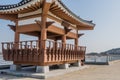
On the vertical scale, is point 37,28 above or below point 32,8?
below

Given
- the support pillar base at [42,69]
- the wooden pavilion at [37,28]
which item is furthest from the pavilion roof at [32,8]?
the support pillar base at [42,69]

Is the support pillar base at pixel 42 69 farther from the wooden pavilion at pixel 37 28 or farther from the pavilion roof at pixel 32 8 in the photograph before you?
the pavilion roof at pixel 32 8

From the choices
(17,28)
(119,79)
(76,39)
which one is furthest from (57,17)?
(119,79)

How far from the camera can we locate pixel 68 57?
1236cm

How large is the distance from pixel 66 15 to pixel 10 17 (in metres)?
3.39

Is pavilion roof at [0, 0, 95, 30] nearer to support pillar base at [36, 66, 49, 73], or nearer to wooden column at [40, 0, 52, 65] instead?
wooden column at [40, 0, 52, 65]

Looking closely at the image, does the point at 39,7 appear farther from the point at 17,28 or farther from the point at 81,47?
the point at 81,47

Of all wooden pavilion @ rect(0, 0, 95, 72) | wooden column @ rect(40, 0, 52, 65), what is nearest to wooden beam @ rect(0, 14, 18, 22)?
wooden pavilion @ rect(0, 0, 95, 72)

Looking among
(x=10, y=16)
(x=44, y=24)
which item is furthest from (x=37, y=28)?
(x=10, y=16)

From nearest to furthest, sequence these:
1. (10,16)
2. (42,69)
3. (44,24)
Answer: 1. (42,69)
2. (44,24)
3. (10,16)

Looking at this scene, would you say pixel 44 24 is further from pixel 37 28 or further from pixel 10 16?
pixel 10 16

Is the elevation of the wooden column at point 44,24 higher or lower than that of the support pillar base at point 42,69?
higher

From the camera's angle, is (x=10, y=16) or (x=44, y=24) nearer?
(x=44, y=24)

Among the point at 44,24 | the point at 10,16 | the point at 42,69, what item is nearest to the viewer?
the point at 42,69
